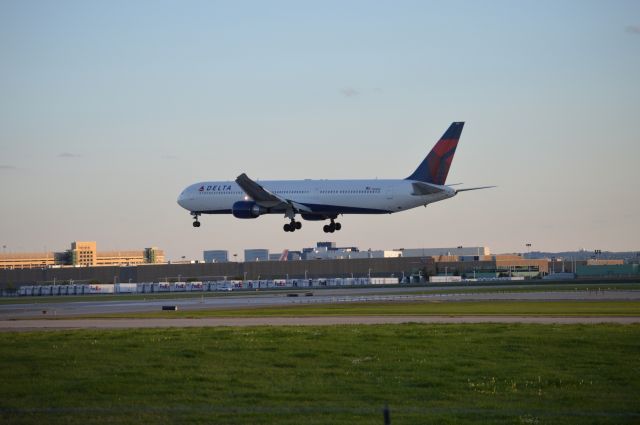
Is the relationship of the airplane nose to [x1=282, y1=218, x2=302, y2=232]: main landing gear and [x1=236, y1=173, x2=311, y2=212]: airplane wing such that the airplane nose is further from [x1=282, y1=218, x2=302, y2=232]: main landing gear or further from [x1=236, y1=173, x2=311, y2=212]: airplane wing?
[x1=282, y1=218, x2=302, y2=232]: main landing gear

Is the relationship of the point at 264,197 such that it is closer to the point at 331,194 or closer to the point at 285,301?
the point at 331,194

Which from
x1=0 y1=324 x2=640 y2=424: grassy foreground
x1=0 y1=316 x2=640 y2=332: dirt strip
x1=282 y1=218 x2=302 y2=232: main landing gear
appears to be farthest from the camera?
x1=282 y1=218 x2=302 y2=232: main landing gear

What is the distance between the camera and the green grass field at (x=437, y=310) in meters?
48.5

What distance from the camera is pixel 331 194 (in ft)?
265

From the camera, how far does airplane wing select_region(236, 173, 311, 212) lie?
78.4m

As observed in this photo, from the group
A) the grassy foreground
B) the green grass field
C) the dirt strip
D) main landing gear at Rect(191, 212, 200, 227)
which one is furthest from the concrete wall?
the grassy foreground

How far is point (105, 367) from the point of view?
1017 inches

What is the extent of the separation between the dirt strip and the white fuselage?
1260 inches

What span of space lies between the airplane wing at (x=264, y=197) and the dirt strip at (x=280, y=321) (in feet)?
101

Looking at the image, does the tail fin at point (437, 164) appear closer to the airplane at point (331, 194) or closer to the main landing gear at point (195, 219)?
the airplane at point (331, 194)

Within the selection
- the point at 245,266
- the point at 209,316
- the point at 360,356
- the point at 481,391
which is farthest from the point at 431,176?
the point at 245,266

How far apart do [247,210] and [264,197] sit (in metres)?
1.91

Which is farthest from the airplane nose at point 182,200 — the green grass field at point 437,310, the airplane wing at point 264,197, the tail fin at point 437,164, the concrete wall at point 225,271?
the concrete wall at point 225,271

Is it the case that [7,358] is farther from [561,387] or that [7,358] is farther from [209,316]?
[209,316]
